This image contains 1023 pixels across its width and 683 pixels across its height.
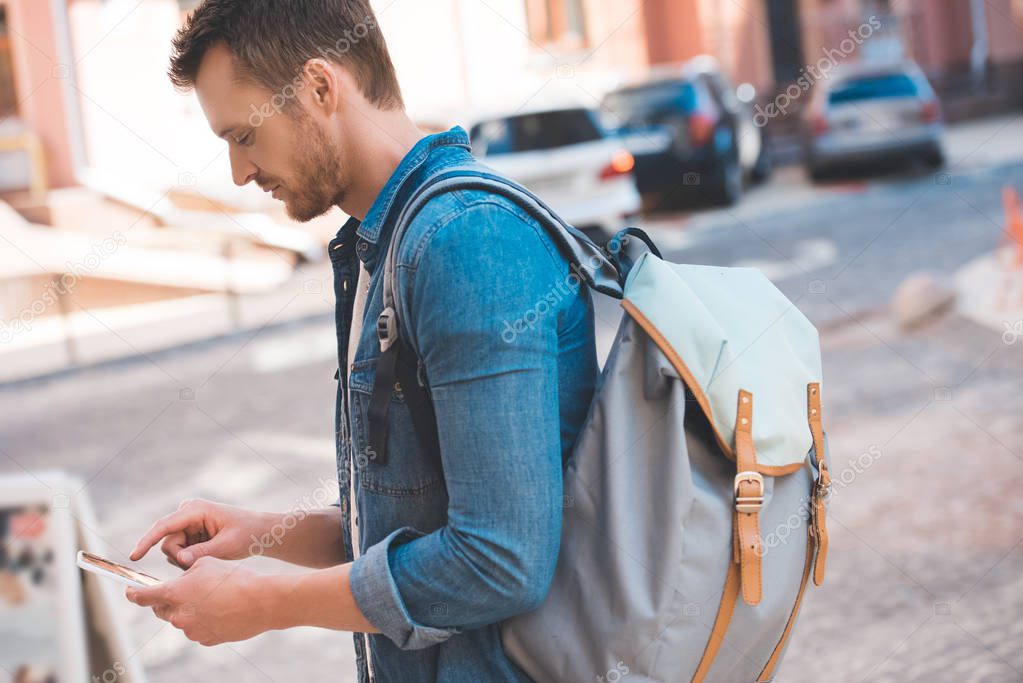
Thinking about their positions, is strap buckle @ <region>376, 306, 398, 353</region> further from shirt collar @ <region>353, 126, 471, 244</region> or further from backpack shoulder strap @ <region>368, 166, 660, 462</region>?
shirt collar @ <region>353, 126, 471, 244</region>

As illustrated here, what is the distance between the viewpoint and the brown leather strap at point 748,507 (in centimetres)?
136

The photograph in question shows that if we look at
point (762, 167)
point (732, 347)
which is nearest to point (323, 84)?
point (732, 347)

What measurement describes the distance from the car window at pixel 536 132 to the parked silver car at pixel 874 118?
5290 mm

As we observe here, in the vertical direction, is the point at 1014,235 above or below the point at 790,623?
below

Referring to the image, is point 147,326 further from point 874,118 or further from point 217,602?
point 217,602

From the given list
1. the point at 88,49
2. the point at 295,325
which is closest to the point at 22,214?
the point at 88,49

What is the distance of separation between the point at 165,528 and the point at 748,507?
86 centimetres

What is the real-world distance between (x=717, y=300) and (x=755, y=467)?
9.0 inches

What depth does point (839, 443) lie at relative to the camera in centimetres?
577

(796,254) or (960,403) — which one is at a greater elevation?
(960,403)

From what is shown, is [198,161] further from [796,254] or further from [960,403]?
[960,403]

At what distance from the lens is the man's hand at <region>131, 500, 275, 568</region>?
1.68 m

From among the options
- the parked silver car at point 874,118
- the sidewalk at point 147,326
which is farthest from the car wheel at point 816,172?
the sidewalk at point 147,326

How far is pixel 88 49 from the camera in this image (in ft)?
56.0
